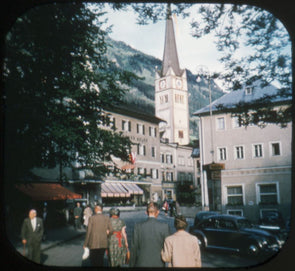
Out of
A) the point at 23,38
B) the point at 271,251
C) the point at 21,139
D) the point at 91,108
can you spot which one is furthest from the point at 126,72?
the point at 271,251

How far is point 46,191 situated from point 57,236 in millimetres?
929

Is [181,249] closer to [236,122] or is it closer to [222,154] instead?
[236,122]

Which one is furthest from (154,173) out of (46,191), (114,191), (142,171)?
(46,191)

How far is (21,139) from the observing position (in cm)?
554

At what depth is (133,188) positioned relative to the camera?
6.65 meters

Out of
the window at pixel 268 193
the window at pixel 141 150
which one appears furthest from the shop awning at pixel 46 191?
the window at pixel 268 193

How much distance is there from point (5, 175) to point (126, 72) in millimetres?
3688

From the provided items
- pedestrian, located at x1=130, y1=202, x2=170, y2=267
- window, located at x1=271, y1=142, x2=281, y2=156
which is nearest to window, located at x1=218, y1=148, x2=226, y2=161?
window, located at x1=271, y1=142, x2=281, y2=156

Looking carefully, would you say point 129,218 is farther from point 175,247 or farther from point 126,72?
point 126,72

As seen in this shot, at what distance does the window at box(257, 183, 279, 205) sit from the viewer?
6324 mm

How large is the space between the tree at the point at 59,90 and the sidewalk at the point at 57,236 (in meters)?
1.18

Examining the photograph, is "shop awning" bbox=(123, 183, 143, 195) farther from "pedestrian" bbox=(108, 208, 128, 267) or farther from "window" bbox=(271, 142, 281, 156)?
"window" bbox=(271, 142, 281, 156)

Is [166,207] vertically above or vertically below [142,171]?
below

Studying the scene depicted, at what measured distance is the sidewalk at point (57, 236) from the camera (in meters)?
4.98
